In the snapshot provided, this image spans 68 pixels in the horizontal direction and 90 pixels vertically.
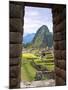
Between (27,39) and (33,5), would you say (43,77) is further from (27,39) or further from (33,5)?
(33,5)

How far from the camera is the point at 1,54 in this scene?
1.76m

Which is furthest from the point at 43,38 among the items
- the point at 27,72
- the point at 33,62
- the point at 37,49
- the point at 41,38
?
the point at 27,72

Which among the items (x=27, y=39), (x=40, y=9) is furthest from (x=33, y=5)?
(x=27, y=39)

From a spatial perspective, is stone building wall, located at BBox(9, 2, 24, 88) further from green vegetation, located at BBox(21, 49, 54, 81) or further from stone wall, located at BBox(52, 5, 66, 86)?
stone wall, located at BBox(52, 5, 66, 86)

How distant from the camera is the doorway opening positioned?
1.78m

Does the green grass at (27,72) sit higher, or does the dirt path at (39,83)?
the green grass at (27,72)

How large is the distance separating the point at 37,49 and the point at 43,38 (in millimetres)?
122

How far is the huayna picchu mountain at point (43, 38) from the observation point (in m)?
1.80

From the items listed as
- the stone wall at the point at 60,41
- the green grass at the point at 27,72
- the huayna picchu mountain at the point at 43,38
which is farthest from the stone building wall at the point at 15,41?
the stone wall at the point at 60,41

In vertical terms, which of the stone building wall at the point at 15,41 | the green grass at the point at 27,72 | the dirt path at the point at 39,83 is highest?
the stone building wall at the point at 15,41

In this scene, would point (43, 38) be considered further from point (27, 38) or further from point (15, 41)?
point (15, 41)

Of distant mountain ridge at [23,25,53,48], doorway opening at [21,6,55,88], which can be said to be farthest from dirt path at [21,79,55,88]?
distant mountain ridge at [23,25,53,48]

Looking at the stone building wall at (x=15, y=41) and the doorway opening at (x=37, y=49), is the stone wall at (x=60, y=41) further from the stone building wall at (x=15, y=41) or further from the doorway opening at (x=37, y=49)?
the stone building wall at (x=15, y=41)

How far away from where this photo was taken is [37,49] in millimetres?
1809
